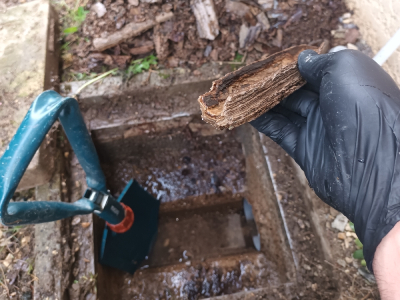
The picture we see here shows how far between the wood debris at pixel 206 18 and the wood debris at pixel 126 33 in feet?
0.72

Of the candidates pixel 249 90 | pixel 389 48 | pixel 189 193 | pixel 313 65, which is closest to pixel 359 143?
pixel 313 65

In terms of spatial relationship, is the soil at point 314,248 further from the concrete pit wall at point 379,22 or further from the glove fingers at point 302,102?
the concrete pit wall at point 379,22

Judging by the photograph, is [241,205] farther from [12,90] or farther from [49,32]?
[49,32]

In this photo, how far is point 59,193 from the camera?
1774mm

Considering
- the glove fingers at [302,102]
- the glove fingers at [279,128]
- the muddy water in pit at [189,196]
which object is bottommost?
the muddy water in pit at [189,196]

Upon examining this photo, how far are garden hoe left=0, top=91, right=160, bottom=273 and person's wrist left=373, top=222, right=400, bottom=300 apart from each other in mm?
1402

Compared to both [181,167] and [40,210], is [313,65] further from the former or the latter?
[181,167]

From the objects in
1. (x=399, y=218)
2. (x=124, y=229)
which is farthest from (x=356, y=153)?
(x=124, y=229)

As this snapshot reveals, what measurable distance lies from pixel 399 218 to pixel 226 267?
4.46ft

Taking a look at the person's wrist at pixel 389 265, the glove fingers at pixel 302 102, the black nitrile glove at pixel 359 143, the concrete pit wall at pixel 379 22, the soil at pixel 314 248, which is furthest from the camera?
the concrete pit wall at pixel 379 22

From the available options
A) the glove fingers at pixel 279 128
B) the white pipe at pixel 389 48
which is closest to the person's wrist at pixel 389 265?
the glove fingers at pixel 279 128

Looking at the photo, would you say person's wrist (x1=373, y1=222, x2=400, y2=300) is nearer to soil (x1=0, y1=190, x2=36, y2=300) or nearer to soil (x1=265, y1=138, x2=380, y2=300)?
soil (x1=265, y1=138, x2=380, y2=300)

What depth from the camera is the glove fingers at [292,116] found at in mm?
1440

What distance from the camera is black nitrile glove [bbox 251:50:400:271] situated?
A: 3.31 feet
